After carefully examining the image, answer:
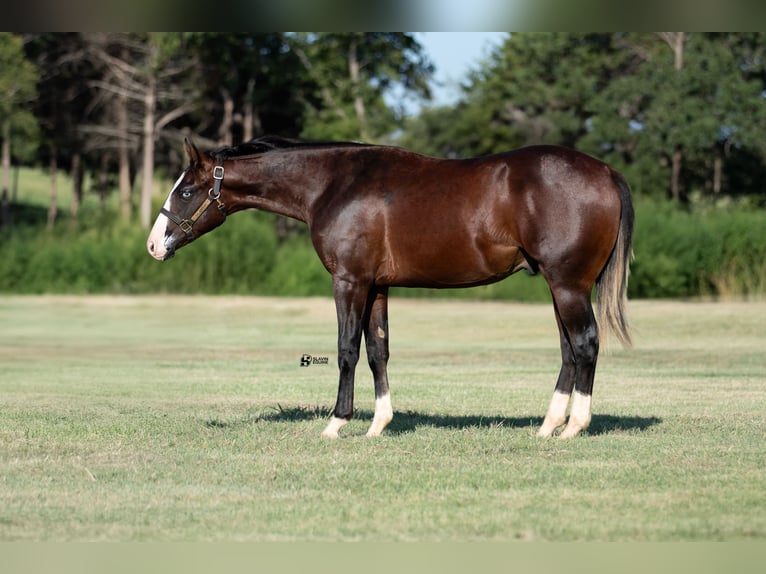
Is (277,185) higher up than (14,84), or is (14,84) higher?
(14,84)

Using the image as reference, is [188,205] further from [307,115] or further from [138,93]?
[138,93]

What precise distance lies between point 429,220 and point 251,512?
328 centimetres

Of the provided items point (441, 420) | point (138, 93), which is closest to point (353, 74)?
point (138, 93)

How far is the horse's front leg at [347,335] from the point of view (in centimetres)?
977

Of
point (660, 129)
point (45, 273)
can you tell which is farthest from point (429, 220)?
point (660, 129)

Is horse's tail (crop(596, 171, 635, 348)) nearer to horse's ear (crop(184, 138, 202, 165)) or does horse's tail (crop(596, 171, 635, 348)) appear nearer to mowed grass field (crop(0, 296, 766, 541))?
mowed grass field (crop(0, 296, 766, 541))

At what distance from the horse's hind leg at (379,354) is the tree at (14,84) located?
3772cm

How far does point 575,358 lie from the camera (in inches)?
381

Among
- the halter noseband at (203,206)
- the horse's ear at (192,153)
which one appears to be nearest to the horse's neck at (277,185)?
the halter noseband at (203,206)

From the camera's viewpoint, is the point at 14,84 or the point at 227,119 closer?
the point at 14,84

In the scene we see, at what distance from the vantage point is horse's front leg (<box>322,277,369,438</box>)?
9766 mm

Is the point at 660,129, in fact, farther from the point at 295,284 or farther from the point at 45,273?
the point at 45,273

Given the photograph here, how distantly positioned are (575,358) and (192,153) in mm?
3550

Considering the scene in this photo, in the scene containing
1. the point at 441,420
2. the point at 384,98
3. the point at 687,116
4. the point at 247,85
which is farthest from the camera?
the point at 384,98
